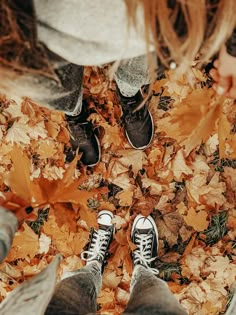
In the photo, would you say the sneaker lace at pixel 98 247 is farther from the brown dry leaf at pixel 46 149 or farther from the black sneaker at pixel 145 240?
the brown dry leaf at pixel 46 149


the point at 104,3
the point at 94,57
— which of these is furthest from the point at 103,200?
the point at 104,3

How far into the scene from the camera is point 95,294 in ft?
5.37

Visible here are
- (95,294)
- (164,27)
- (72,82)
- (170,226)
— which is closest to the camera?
(164,27)

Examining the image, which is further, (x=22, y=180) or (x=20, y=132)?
(x=20, y=132)

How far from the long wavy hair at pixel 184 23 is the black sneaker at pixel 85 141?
3.11 ft

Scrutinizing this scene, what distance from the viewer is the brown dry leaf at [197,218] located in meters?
1.83

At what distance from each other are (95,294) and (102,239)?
0.29m

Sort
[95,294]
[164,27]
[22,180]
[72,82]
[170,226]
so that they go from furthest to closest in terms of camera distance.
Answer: [170,226]
[22,180]
[95,294]
[72,82]
[164,27]

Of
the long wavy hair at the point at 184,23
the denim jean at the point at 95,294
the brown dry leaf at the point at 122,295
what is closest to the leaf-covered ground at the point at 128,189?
the brown dry leaf at the point at 122,295

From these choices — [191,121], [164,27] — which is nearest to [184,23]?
[164,27]


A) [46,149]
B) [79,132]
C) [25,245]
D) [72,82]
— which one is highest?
[72,82]

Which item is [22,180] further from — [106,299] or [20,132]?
[106,299]

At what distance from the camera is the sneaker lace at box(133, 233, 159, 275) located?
6.01 ft

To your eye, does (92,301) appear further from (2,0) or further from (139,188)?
(2,0)
